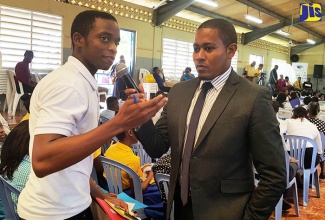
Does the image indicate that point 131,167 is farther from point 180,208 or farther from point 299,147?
point 299,147

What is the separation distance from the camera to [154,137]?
1.39 meters

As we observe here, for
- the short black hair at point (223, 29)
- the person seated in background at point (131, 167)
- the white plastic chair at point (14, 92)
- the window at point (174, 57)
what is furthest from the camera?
the window at point (174, 57)

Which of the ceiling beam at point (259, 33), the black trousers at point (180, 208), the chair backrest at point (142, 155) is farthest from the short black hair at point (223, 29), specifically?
the ceiling beam at point (259, 33)

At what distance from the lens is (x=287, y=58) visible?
19094 mm

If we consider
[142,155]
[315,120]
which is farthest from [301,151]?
[142,155]

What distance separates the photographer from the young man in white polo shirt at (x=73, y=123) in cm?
78

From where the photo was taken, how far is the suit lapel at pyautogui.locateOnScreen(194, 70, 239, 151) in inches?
→ 49.1

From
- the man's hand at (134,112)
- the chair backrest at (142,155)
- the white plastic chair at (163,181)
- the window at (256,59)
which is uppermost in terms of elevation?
the window at (256,59)

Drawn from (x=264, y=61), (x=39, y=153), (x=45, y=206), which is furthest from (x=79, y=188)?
(x=264, y=61)

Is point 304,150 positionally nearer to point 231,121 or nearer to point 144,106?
point 231,121

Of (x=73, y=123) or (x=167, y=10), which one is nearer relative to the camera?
(x=73, y=123)

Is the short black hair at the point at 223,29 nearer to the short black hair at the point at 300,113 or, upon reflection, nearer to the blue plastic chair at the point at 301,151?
the blue plastic chair at the point at 301,151

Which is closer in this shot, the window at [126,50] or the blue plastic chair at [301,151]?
the blue plastic chair at [301,151]

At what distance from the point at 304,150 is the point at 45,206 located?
353 centimetres
